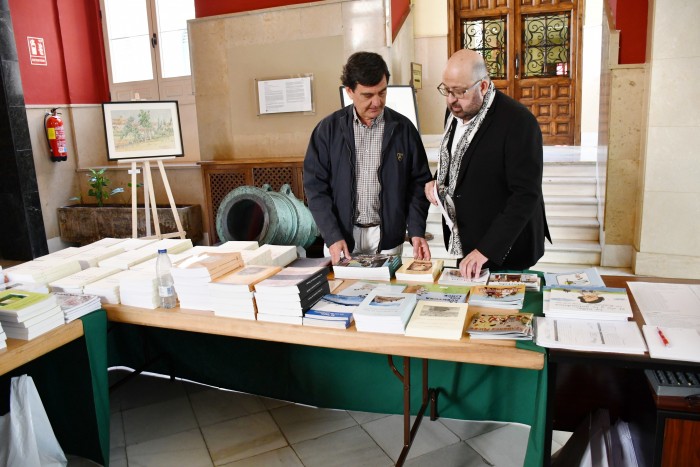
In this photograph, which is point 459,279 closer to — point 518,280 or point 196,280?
point 518,280

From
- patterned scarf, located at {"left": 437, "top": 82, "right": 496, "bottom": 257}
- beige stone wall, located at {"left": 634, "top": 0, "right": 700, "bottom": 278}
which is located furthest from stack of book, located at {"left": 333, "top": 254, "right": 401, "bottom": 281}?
beige stone wall, located at {"left": 634, "top": 0, "right": 700, "bottom": 278}

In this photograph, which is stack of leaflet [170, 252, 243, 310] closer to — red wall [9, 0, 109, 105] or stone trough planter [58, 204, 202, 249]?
stone trough planter [58, 204, 202, 249]

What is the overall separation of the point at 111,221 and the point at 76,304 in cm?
571

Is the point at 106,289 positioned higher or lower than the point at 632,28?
lower

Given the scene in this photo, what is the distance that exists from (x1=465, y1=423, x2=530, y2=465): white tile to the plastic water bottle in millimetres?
1509

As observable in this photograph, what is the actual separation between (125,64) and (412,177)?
7.38 meters

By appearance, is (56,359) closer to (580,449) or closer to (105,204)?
(580,449)

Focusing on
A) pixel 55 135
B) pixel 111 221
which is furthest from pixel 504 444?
pixel 55 135

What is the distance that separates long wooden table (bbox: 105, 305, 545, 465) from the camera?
6.05ft

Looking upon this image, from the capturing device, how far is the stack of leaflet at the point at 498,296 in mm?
2147

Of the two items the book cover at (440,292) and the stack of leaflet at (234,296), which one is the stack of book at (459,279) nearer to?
the book cover at (440,292)

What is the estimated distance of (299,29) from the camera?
676cm

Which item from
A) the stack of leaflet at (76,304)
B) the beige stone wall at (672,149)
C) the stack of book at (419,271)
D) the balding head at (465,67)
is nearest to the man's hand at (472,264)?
the stack of book at (419,271)

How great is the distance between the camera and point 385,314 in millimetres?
2004
